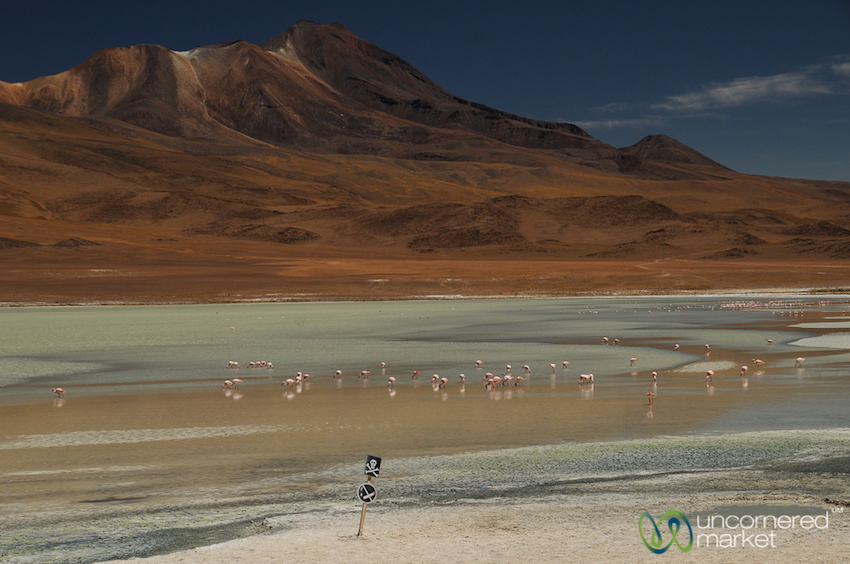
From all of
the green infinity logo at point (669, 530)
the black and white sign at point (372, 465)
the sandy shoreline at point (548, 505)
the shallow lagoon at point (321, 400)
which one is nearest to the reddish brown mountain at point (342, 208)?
the shallow lagoon at point (321, 400)

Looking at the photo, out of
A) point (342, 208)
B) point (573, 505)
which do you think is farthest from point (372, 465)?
point (342, 208)

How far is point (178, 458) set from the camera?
984 cm

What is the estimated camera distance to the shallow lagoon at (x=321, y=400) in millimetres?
8898

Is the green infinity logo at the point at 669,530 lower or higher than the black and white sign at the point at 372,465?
lower

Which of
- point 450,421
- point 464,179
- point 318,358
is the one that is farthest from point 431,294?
point 464,179

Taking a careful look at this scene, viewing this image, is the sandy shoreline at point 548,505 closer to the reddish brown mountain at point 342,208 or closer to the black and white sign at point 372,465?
the black and white sign at point 372,465

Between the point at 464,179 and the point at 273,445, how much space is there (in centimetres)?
19102

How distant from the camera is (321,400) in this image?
14125 mm

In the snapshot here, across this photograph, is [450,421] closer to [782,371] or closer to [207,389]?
[207,389]

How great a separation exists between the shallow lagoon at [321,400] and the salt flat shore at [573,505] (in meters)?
0.72

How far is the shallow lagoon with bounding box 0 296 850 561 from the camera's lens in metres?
8.90

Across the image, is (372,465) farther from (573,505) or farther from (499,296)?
(499,296)

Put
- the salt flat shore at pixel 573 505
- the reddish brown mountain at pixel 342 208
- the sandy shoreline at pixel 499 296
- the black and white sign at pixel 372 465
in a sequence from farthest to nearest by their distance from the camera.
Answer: the reddish brown mountain at pixel 342 208 → the sandy shoreline at pixel 499 296 → the black and white sign at pixel 372 465 → the salt flat shore at pixel 573 505

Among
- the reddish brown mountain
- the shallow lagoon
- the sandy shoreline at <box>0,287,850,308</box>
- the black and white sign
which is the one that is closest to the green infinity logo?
the black and white sign
